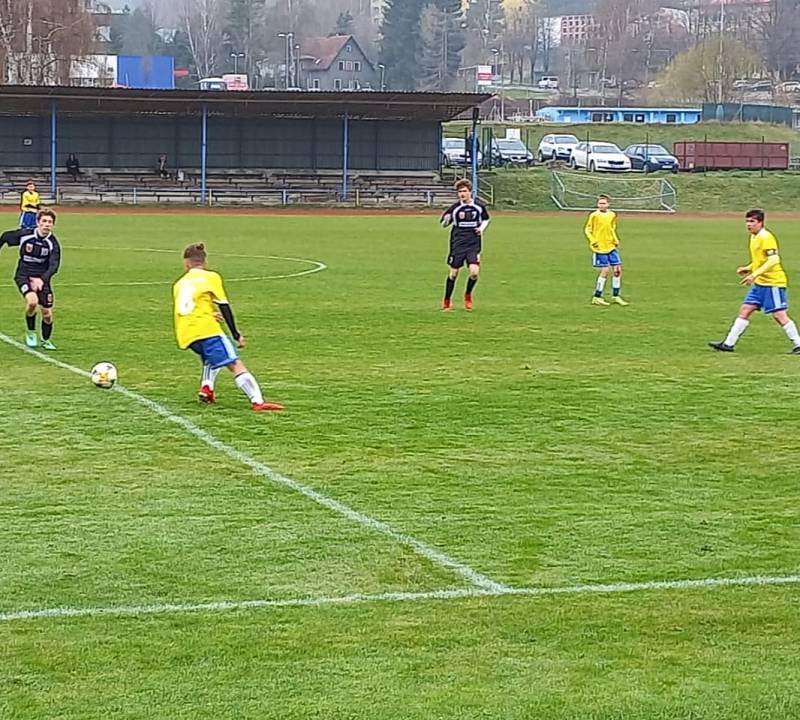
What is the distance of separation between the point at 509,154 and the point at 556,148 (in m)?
4.87

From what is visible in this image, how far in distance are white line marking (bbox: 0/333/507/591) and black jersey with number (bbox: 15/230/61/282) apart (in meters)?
2.91

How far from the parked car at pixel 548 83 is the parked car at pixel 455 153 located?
106786 mm

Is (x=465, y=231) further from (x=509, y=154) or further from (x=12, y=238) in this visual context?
(x=509, y=154)

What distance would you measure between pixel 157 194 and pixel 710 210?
2420 cm

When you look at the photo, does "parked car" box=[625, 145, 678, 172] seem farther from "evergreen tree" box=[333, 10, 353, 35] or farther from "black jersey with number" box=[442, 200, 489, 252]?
"evergreen tree" box=[333, 10, 353, 35]

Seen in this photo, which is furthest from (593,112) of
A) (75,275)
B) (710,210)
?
(75,275)

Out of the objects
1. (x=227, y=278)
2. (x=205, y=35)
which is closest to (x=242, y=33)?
(x=205, y=35)

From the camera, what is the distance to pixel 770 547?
8.63 m

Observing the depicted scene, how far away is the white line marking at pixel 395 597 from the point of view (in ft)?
23.7

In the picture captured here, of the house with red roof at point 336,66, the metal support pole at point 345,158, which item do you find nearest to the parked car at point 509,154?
the metal support pole at point 345,158

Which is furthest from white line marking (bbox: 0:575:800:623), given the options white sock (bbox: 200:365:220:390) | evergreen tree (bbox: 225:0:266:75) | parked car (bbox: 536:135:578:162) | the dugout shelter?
evergreen tree (bbox: 225:0:266:75)

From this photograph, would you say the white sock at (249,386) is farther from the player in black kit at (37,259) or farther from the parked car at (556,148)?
the parked car at (556,148)

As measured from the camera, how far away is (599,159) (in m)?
73.5

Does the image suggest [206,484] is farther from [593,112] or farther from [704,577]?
[593,112]
